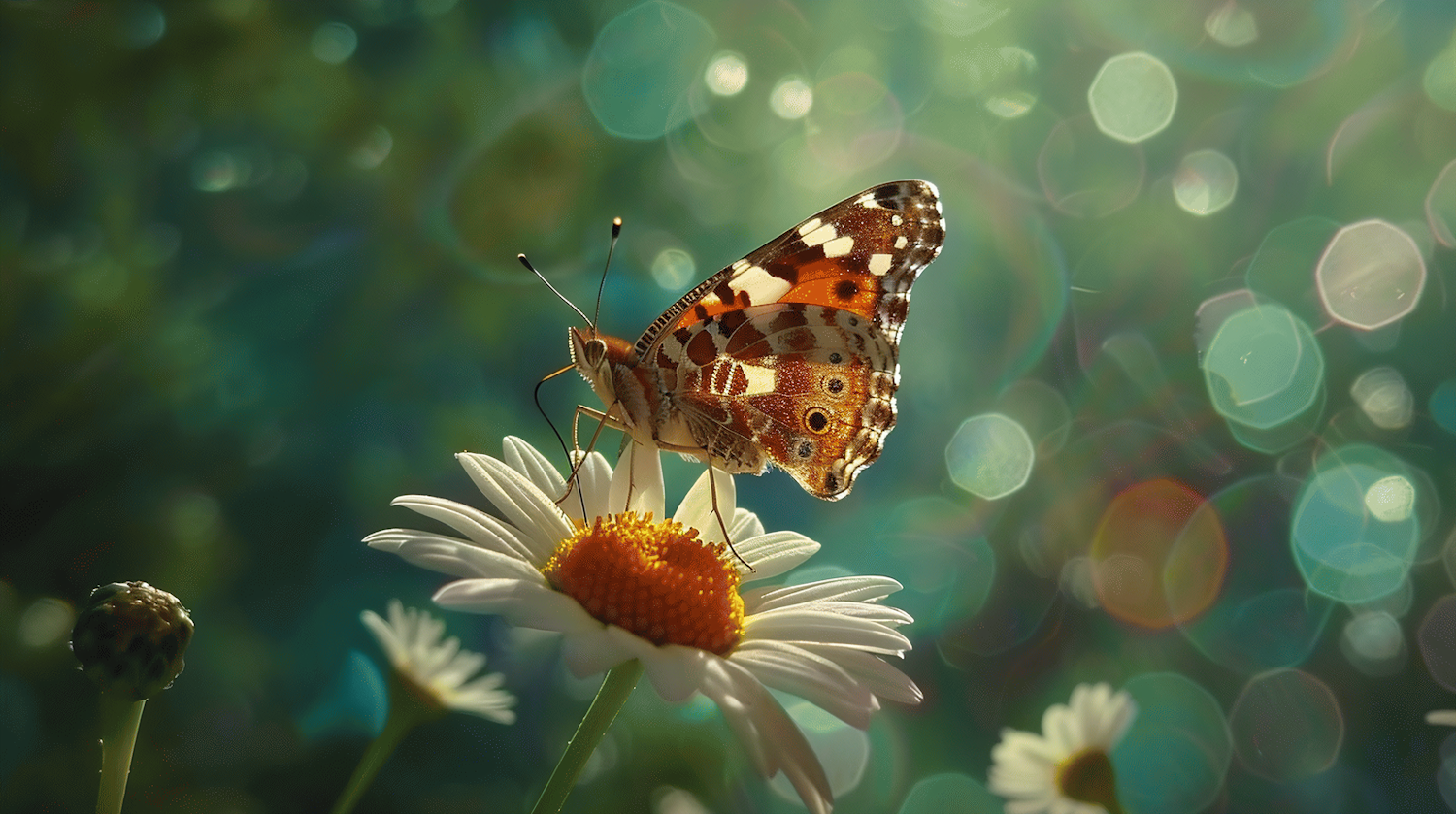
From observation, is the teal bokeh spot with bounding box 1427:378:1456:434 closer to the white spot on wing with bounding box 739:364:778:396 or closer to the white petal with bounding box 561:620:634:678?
the white spot on wing with bounding box 739:364:778:396

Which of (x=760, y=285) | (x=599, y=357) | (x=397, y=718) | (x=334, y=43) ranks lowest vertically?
(x=397, y=718)

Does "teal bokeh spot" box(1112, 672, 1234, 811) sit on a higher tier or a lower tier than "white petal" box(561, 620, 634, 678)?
lower

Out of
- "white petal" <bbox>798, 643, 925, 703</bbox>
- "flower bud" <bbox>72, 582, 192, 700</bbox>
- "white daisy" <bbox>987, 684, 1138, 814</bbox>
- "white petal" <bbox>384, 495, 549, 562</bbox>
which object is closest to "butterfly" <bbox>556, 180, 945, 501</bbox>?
"white petal" <bbox>384, 495, 549, 562</bbox>

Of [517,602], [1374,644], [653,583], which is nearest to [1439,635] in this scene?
[1374,644]

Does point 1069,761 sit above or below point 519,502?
below

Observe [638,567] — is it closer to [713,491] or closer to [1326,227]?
[713,491]

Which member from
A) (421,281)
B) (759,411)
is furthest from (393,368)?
(759,411)

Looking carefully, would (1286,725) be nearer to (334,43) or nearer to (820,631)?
(820,631)
